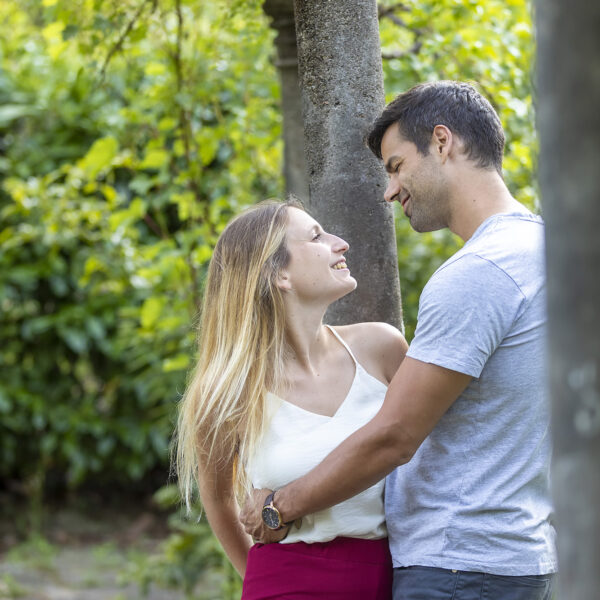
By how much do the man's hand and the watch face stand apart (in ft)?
0.04

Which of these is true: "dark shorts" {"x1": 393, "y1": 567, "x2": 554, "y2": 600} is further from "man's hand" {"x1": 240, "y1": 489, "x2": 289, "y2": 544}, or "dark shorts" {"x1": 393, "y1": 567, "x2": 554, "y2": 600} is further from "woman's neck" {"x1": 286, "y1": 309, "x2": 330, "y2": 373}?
"woman's neck" {"x1": 286, "y1": 309, "x2": 330, "y2": 373}

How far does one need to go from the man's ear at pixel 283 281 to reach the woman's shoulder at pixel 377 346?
0.62ft

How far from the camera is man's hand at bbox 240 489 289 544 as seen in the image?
1946 mm

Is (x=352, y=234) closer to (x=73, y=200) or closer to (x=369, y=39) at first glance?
(x=369, y=39)

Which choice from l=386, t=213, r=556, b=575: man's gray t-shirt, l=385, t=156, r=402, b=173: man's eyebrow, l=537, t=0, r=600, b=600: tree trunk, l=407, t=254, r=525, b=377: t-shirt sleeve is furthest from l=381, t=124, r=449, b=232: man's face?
l=537, t=0, r=600, b=600: tree trunk

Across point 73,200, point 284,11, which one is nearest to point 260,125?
point 284,11

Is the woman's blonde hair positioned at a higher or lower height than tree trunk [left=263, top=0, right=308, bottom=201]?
lower

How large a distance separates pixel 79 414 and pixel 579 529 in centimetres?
550

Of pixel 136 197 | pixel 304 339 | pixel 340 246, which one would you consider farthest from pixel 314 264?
pixel 136 197

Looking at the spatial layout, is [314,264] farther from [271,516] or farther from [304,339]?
[271,516]

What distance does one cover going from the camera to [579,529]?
77cm

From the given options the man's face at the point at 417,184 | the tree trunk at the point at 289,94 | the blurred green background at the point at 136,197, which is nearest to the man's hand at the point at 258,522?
the man's face at the point at 417,184

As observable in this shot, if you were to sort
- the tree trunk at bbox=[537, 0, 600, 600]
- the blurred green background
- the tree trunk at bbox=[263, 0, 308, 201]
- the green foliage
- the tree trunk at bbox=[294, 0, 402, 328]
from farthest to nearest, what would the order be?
the green foliage → the blurred green background → the tree trunk at bbox=[263, 0, 308, 201] → the tree trunk at bbox=[294, 0, 402, 328] → the tree trunk at bbox=[537, 0, 600, 600]

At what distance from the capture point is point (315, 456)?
1.94m
